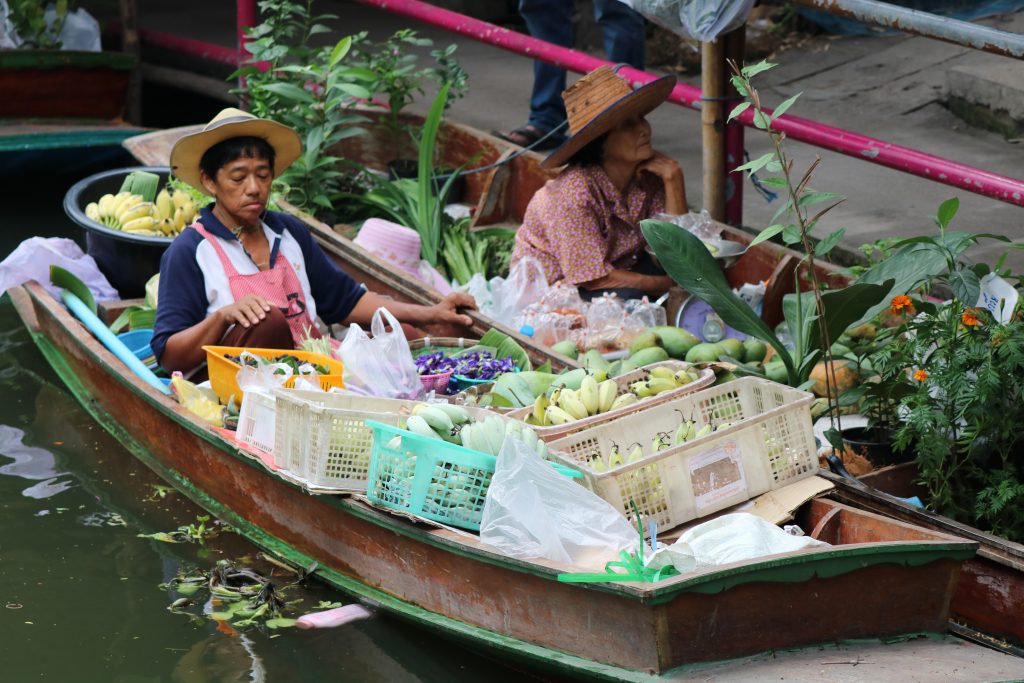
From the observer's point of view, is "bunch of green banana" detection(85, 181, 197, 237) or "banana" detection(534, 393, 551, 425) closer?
"banana" detection(534, 393, 551, 425)

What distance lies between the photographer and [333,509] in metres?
3.67

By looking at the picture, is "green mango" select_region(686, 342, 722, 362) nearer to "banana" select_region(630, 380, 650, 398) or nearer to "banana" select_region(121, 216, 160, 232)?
"banana" select_region(630, 380, 650, 398)

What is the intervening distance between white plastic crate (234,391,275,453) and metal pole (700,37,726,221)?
7.44ft

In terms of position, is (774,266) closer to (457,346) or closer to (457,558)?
(457,346)

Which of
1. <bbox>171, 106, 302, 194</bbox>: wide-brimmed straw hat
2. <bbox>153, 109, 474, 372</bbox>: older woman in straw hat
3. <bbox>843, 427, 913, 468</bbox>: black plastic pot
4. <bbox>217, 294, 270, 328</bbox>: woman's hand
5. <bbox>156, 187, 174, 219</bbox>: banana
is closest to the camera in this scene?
<bbox>843, 427, 913, 468</bbox>: black plastic pot

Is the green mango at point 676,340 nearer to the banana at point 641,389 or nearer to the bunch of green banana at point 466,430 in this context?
the banana at point 641,389

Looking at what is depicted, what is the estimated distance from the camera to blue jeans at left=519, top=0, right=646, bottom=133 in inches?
256

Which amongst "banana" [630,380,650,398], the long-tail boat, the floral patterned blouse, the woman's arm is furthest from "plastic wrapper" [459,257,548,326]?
"banana" [630,380,650,398]

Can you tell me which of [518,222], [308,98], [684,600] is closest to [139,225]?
[308,98]

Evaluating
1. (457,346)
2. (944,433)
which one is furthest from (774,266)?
(944,433)

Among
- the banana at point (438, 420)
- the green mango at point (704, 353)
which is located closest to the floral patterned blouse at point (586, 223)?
the green mango at point (704, 353)

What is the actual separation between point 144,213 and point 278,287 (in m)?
1.53

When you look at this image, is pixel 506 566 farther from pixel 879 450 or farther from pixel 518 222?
pixel 518 222

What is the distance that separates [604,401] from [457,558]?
0.65 metres
